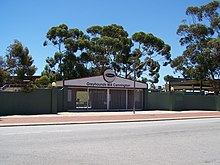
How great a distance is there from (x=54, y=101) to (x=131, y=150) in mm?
18359

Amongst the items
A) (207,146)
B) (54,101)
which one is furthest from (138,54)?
(207,146)

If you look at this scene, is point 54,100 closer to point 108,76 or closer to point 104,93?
point 104,93

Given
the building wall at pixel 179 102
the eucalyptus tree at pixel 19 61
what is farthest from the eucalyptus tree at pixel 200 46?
the eucalyptus tree at pixel 19 61

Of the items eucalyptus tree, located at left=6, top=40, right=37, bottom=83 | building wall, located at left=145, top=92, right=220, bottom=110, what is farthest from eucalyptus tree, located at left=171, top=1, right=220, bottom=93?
eucalyptus tree, located at left=6, top=40, right=37, bottom=83

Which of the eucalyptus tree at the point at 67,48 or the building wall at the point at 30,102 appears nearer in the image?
the building wall at the point at 30,102

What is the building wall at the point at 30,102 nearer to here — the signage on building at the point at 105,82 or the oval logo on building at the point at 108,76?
the signage on building at the point at 105,82

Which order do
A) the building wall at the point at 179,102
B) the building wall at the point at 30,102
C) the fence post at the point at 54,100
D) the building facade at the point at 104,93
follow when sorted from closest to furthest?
the building wall at the point at 30,102 → the fence post at the point at 54,100 → the building facade at the point at 104,93 → the building wall at the point at 179,102

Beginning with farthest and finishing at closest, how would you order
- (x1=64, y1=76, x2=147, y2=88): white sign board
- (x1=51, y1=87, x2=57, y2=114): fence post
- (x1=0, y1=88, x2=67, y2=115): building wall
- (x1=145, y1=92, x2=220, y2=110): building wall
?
(x1=145, y1=92, x2=220, y2=110): building wall, (x1=64, y1=76, x2=147, y2=88): white sign board, (x1=51, y1=87, x2=57, y2=114): fence post, (x1=0, y1=88, x2=67, y2=115): building wall

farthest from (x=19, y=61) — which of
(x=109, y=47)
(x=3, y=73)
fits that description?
(x=109, y=47)

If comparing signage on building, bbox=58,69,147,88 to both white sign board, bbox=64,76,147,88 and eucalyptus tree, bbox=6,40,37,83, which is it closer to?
white sign board, bbox=64,76,147,88

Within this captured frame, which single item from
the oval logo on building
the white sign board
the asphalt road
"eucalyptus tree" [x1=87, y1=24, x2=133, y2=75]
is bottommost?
the asphalt road

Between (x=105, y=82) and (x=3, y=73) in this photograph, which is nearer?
(x=3, y=73)

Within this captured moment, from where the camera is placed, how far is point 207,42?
43031 millimetres

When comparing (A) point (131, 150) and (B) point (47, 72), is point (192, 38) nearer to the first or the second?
(B) point (47, 72)
